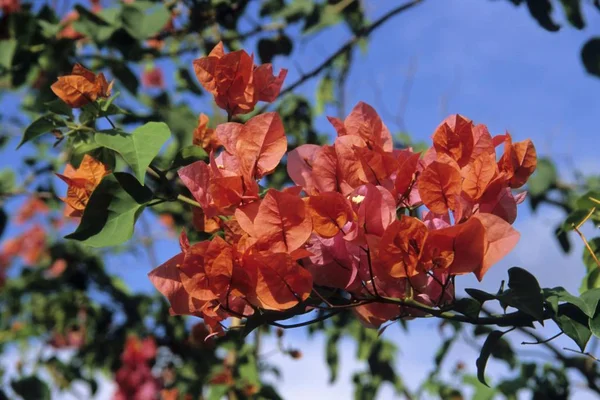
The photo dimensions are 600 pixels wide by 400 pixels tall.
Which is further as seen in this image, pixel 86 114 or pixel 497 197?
pixel 86 114

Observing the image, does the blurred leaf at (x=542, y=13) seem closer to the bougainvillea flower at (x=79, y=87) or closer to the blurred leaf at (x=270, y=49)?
the blurred leaf at (x=270, y=49)

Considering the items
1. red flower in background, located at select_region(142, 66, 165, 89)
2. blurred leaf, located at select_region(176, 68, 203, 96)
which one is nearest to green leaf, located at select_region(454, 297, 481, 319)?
blurred leaf, located at select_region(176, 68, 203, 96)

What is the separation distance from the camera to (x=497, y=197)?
1.70ft

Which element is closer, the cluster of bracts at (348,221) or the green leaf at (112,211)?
the cluster of bracts at (348,221)

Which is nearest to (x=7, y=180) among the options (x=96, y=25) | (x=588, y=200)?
(x=96, y=25)

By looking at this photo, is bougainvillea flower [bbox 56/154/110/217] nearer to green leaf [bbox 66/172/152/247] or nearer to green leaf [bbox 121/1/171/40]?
green leaf [bbox 66/172/152/247]

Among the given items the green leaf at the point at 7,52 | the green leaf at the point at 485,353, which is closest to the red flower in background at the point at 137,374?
the green leaf at the point at 7,52

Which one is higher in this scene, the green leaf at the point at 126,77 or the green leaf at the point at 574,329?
the green leaf at the point at 574,329

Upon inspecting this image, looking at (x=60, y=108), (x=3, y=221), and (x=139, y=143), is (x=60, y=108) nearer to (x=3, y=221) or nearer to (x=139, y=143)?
(x=139, y=143)

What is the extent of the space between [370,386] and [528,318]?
175cm

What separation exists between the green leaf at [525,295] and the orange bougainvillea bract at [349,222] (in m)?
0.03

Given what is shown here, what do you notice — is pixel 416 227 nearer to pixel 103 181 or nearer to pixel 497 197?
pixel 497 197

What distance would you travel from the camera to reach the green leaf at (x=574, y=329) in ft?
1.59

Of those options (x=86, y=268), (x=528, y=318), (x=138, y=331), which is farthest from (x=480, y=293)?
(x=86, y=268)
